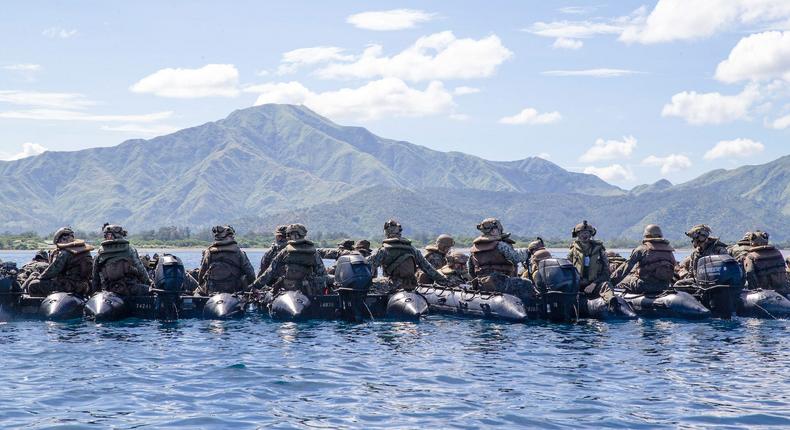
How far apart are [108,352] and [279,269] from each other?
7.36 meters

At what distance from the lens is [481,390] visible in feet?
61.3

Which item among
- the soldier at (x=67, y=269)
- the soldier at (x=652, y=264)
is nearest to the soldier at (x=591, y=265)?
the soldier at (x=652, y=264)

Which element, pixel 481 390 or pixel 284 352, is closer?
pixel 481 390

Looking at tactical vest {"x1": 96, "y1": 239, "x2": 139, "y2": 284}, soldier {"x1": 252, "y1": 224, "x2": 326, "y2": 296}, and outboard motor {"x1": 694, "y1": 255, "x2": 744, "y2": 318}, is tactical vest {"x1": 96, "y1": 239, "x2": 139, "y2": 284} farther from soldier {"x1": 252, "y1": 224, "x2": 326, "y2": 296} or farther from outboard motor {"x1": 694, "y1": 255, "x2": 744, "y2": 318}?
outboard motor {"x1": 694, "y1": 255, "x2": 744, "y2": 318}

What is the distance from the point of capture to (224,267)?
99.2 ft

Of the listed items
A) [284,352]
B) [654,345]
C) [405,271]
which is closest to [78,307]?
[284,352]

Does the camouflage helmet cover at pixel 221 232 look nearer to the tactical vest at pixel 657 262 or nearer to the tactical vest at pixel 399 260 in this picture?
the tactical vest at pixel 399 260

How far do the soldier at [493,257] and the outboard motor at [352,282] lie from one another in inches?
165

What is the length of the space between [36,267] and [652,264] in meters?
21.5

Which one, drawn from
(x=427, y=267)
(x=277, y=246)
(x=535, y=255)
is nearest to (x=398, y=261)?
(x=427, y=267)

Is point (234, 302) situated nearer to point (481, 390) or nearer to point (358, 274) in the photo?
point (358, 274)

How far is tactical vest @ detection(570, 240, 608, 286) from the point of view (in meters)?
30.7

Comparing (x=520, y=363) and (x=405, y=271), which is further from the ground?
(x=405, y=271)

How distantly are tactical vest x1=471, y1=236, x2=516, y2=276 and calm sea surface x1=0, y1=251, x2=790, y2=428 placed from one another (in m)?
2.10
